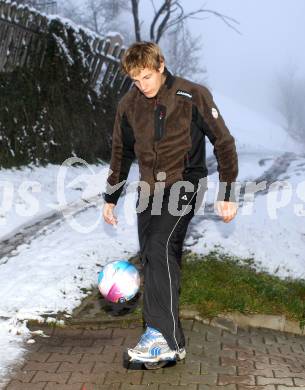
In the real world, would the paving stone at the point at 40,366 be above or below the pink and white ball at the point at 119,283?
below

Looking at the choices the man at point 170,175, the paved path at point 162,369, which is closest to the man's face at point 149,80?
the man at point 170,175

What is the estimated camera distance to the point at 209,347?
4.51 meters

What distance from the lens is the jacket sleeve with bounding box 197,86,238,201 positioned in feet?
13.0

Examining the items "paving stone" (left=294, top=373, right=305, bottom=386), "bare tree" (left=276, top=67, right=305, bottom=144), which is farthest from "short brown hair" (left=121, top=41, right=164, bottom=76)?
"bare tree" (left=276, top=67, right=305, bottom=144)

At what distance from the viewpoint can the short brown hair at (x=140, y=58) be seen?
12.3 ft

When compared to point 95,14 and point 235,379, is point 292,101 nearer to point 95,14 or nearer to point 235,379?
point 95,14

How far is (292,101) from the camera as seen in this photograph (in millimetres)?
92250

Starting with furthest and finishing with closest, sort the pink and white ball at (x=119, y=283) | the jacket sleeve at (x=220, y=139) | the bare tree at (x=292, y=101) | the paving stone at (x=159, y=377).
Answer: the bare tree at (x=292, y=101)
the pink and white ball at (x=119, y=283)
the jacket sleeve at (x=220, y=139)
the paving stone at (x=159, y=377)

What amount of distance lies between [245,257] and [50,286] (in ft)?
8.18

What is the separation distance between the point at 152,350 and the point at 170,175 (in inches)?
45.3

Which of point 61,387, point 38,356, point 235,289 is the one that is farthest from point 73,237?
point 61,387

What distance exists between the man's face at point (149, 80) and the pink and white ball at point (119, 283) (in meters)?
1.32

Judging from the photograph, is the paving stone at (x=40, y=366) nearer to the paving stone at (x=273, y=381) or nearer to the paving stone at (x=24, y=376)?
the paving stone at (x=24, y=376)

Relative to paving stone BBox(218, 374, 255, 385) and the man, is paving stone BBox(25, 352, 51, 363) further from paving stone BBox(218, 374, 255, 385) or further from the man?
paving stone BBox(218, 374, 255, 385)
